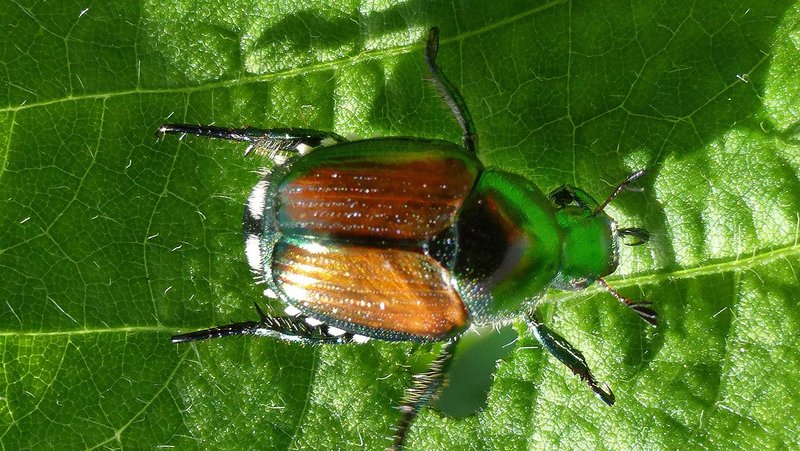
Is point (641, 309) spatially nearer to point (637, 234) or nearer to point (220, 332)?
point (637, 234)

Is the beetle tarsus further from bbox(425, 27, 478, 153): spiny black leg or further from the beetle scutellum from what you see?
bbox(425, 27, 478, 153): spiny black leg

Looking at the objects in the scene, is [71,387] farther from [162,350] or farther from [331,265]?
[331,265]

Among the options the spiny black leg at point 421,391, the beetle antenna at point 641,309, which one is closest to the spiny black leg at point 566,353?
the beetle antenna at point 641,309

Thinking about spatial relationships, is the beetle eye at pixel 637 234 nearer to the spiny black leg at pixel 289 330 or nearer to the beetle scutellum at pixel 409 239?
the beetle scutellum at pixel 409 239

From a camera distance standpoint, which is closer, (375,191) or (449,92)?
(375,191)

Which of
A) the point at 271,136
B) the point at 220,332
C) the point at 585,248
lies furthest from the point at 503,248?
the point at 220,332

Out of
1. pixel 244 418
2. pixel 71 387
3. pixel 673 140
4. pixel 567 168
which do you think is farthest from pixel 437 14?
pixel 71 387

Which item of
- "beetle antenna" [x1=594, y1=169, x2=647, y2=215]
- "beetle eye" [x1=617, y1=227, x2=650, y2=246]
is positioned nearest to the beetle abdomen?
"beetle antenna" [x1=594, y1=169, x2=647, y2=215]
